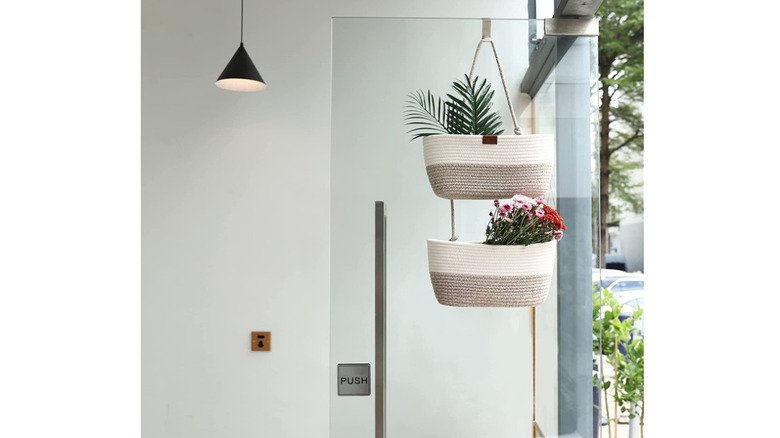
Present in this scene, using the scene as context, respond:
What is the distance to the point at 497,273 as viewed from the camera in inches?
47.1

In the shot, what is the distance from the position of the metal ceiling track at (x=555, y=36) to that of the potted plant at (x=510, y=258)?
357mm

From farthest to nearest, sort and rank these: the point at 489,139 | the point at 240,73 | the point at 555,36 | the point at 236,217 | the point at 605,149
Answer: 1. the point at 605,149
2. the point at 236,217
3. the point at 240,73
4. the point at 555,36
5. the point at 489,139

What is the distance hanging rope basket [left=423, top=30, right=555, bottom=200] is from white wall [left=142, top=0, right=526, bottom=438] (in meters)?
1.18

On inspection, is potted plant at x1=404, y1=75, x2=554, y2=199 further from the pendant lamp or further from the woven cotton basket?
the pendant lamp

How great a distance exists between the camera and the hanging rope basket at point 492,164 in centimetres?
119

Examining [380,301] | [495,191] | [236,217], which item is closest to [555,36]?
[495,191]

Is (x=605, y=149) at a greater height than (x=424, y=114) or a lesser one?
greater

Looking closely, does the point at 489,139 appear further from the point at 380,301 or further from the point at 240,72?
the point at 240,72

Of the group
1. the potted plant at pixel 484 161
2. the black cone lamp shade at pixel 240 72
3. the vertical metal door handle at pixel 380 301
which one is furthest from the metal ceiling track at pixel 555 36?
the black cone lamp shade at pixel 240 72

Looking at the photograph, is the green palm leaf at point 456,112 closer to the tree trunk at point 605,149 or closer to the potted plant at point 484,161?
the potted plant at point 484,161

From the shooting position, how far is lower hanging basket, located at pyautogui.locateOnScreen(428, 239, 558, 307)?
1.20m

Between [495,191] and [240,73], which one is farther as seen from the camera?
[240,73]
